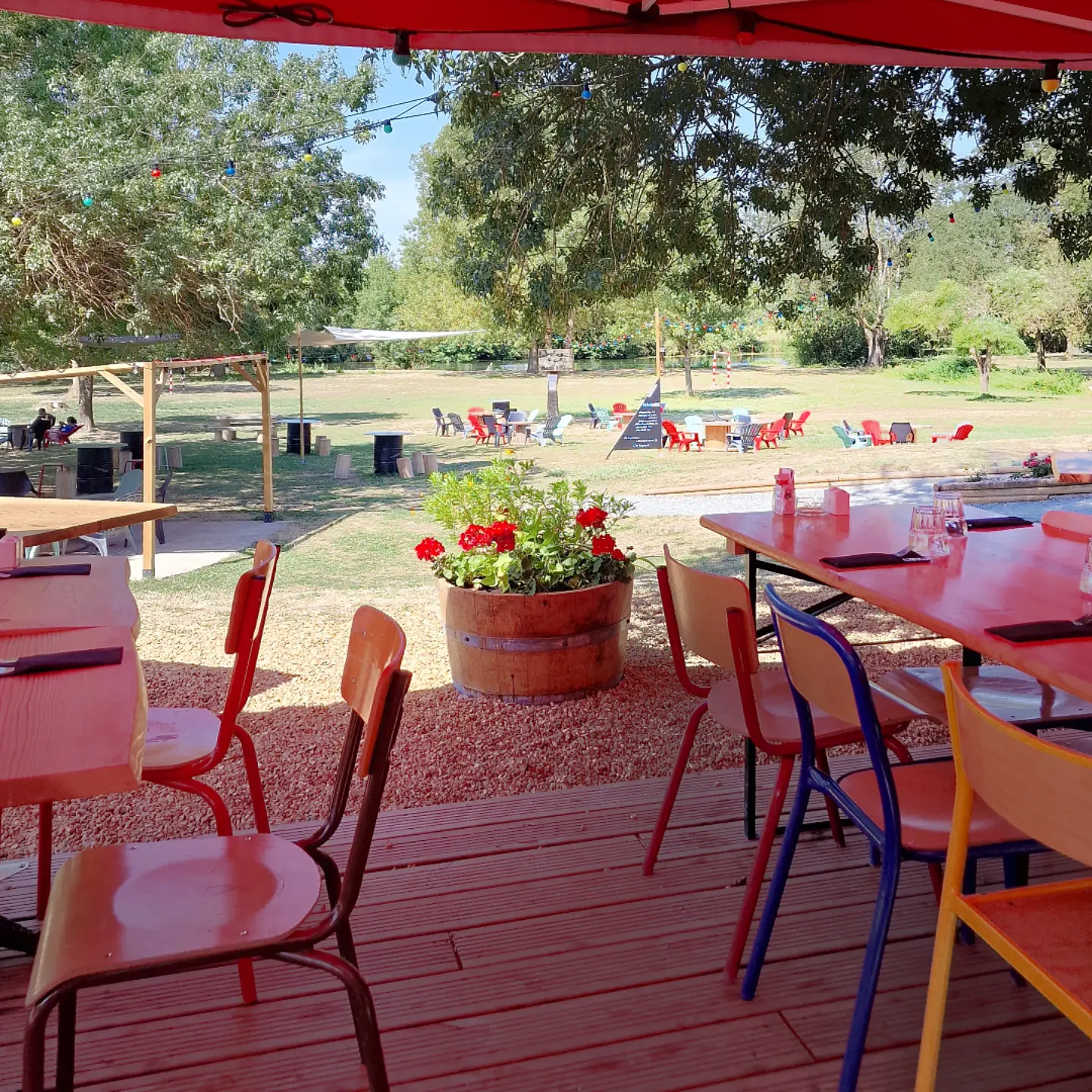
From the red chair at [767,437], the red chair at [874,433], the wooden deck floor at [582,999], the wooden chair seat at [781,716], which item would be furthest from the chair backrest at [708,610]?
the red chair at [874,433]

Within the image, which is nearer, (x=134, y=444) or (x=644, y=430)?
(x=134, y=444)

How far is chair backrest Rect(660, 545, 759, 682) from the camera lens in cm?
230

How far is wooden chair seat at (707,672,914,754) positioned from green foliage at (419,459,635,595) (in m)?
1.40

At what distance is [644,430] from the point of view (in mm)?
17734

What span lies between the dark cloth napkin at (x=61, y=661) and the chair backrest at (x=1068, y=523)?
2.56 metres

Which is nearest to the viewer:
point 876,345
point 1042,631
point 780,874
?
point 1042,631

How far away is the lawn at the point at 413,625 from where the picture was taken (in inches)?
142

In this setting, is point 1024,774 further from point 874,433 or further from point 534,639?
point 874,433

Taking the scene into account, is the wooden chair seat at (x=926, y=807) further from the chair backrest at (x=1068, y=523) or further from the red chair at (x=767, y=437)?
the red chair at (x=767, y=437)

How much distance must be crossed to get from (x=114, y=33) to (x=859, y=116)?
11.7m

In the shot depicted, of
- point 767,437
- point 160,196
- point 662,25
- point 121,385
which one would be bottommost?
point 767,437

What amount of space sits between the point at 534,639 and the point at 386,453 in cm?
1212

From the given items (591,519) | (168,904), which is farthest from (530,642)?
(168,904)

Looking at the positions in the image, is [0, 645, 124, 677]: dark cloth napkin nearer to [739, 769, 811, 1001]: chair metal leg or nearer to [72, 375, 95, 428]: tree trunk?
[739, 769, 811, 1001]: chair metal leg
